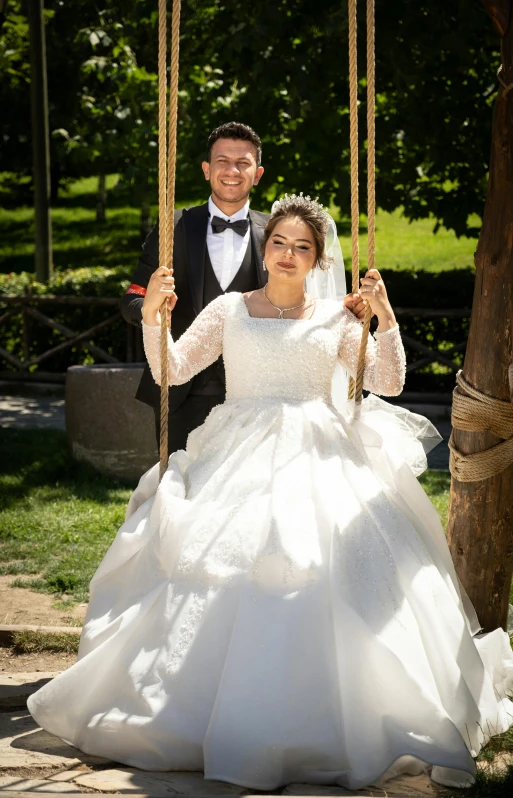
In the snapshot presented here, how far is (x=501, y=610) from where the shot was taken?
4.16 metres

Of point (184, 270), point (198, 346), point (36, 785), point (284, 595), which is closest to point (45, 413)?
point (184, 270)

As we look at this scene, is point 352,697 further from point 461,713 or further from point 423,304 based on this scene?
point 423,304

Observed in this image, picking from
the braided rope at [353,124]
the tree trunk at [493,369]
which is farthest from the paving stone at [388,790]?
the braided rope at [353,124]

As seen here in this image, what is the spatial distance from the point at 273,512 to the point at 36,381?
9.11m

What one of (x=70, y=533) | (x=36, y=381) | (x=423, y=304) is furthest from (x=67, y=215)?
(x=70, y=533)

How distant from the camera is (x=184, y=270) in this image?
4.69 metres

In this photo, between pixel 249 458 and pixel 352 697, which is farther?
pixel 249 458

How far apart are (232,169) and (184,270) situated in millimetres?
489

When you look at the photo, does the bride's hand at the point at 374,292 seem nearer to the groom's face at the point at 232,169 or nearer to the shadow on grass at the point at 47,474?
the groom's face at the point at 232,169

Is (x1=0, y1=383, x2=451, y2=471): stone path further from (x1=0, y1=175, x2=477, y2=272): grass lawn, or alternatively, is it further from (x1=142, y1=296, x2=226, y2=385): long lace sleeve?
(x1=0, y1=175, x2=477, y2=272): grass lawn

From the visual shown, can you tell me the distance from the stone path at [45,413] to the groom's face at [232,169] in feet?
15.8

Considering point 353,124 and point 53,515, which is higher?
point 353,124

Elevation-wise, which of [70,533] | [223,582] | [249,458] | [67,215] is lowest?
[70,533]

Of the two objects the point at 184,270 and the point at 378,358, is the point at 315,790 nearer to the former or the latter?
the point at 378,358
